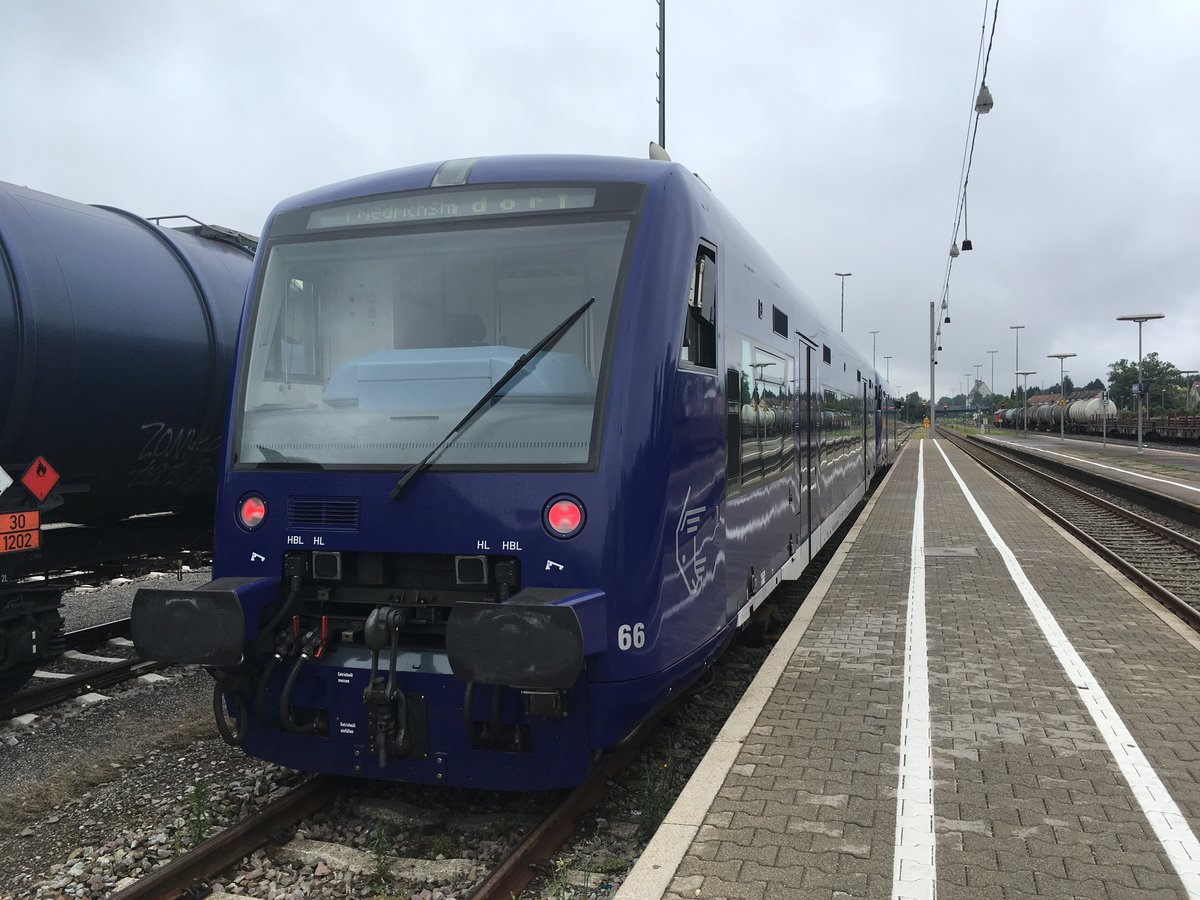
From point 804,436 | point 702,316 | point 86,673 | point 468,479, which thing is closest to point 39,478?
point 86,673

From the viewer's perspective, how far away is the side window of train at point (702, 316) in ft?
16.0

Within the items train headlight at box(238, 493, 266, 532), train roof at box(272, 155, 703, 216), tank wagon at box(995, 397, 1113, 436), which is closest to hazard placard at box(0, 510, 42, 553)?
train headlight at box(238, 493, 266, 532)

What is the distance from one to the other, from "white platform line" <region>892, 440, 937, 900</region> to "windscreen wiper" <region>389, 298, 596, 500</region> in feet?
8.25

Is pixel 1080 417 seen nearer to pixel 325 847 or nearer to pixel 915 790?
pixel 915 790

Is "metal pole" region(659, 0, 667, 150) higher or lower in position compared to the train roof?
higher

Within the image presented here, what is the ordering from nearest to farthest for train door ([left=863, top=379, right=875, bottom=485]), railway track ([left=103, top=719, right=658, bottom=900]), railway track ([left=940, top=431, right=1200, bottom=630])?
railway track ([left=103, top=719, right=658, bottom=900])
railway track ([left=940, top=431, right=1200, bottom=630])
train door ([left=863, top=379, right=875, bottom=485])

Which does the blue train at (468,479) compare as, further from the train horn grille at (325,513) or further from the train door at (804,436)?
the train door at (804,436)

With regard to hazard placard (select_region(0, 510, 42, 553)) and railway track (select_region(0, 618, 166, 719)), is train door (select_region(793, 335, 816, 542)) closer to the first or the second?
railway track (select_region(0, 618, 166, 719))

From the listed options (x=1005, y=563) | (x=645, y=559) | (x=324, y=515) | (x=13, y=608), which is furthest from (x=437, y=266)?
(x=1005, y=563)

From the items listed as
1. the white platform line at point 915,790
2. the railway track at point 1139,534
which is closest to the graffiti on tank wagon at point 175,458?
the white platform line at point 915,790

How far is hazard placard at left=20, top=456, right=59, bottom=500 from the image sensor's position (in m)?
6.15

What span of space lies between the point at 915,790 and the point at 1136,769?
3.82 feet

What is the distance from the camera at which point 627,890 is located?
3.41m

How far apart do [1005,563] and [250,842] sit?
975 centimetres
